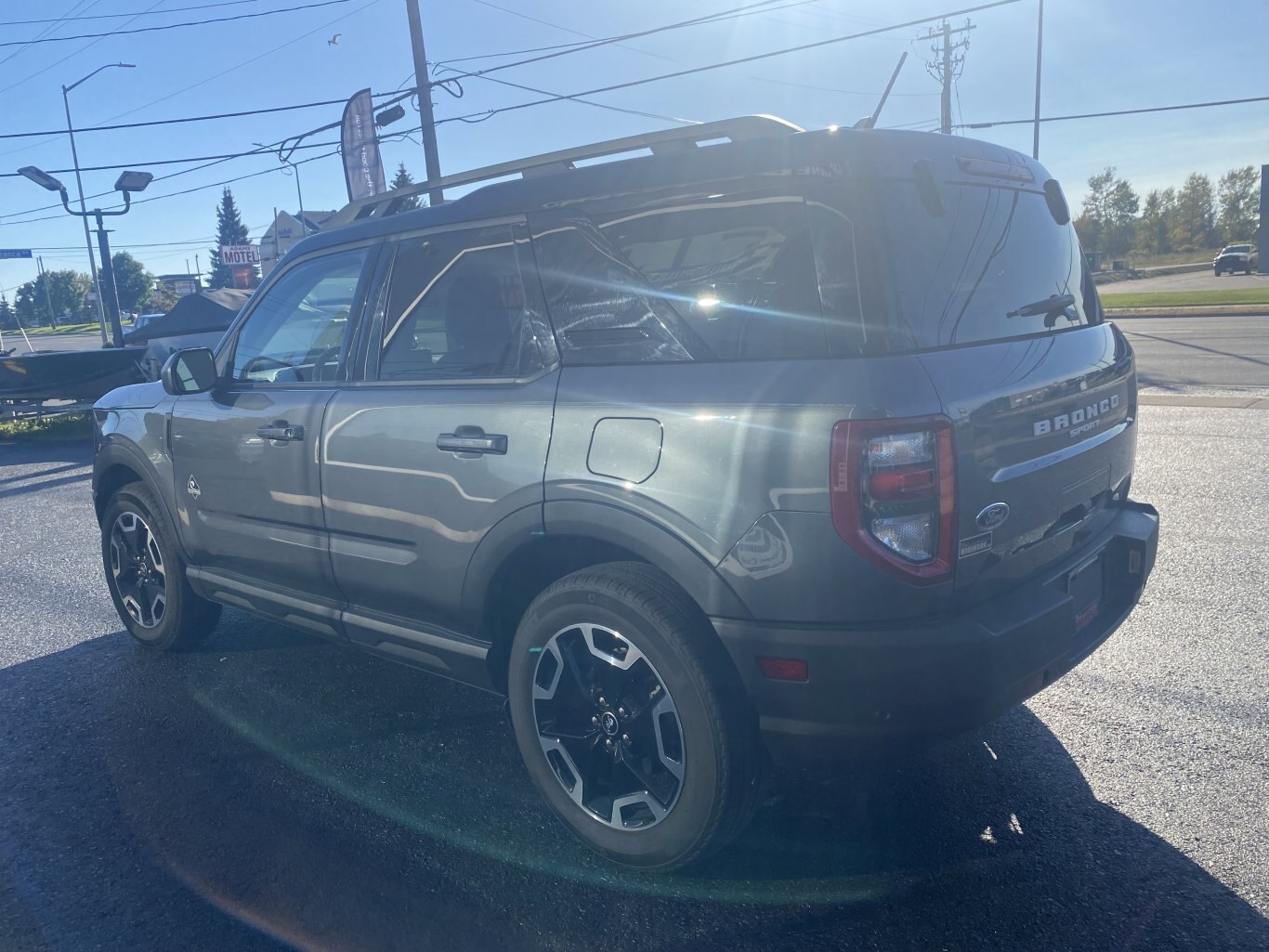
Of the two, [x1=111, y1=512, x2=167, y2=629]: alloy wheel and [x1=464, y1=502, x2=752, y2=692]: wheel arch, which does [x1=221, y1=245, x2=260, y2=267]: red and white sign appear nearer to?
[x1=111, y1=512, x2=167, y2=629]: alloy wheel

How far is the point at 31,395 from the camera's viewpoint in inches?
622

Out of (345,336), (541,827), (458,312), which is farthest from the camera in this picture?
(345,336)

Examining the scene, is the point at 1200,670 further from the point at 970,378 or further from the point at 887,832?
the point at 970,378

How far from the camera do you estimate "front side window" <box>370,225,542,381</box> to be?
3289 mm

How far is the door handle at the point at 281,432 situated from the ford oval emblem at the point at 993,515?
2.54 metres

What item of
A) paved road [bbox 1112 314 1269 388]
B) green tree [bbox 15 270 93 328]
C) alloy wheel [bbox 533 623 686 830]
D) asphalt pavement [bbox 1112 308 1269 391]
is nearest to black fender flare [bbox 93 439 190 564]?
alloy wheel [bbox 533 623 686 830]

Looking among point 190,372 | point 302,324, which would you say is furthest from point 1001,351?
point 190,372

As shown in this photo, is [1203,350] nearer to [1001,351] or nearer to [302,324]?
[1001,351]

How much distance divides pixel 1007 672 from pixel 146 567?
13.8 ft

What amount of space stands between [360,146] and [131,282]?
109 meters

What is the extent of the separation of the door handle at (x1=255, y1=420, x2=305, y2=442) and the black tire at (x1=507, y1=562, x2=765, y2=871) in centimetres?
136

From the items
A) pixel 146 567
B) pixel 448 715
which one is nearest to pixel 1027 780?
pixel 448 715

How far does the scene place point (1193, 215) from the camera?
3228 inches

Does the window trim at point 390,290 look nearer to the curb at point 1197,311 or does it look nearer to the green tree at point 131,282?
the curb at point 1197,311
